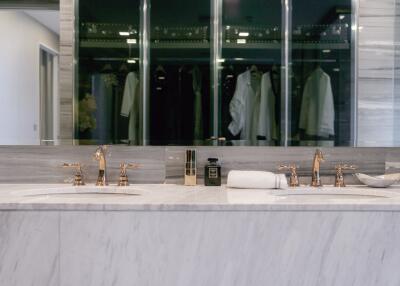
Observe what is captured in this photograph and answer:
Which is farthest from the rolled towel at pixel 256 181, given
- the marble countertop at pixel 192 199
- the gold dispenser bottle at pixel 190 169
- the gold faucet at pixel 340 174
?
the gold faucet at pixel 340 174

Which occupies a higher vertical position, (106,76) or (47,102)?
(106,76)

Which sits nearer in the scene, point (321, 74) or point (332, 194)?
point (332, 194)

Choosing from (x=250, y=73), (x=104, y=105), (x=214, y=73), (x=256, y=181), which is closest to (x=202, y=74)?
(x=214, y=73)

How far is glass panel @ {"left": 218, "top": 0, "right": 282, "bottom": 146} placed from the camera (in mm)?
2045

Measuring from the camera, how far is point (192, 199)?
5.01 feet

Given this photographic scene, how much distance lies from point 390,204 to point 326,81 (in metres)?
0.81

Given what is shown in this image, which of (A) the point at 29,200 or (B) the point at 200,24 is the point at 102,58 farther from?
(A) the point at 29,200

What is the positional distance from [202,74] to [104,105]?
0.49m

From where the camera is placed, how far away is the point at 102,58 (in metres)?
2.05

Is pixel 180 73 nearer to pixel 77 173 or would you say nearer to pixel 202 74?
pixel 202 74

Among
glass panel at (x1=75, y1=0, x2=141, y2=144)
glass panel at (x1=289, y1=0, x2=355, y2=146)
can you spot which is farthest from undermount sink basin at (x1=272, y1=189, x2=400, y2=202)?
glass panel at (x1=75, y1=0, x2=141, y2=144)

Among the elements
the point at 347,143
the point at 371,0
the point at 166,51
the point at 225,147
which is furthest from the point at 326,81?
the point at 166,51

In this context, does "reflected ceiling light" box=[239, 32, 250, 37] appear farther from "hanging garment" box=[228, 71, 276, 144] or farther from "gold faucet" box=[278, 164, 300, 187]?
"gold faucet" box=[278, 164, 300, 187]
